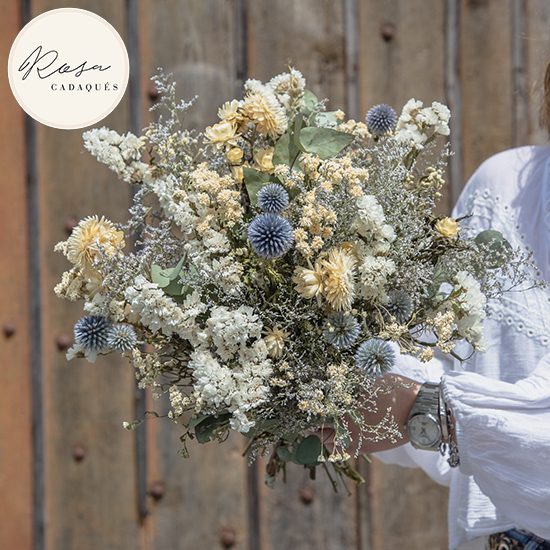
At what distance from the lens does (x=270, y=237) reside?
0.61 meters

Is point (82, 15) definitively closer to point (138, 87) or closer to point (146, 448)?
point (138, 87)

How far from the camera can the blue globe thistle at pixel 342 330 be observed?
0.64 meters

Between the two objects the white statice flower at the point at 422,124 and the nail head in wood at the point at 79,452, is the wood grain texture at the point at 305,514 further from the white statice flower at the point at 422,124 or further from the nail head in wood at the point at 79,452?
the white statice flower at the point at 422,124

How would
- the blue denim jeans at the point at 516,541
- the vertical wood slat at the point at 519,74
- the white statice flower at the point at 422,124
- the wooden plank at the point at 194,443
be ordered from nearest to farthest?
the white statice flower at the point at 422,124, the blue denim jeans at the point at 516,541, the wooden plank at the point at 194,443, the vertical wood slat at the point at 519,74

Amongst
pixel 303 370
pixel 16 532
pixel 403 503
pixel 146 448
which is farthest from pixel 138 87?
pixel 403 503

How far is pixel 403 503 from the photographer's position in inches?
62.3

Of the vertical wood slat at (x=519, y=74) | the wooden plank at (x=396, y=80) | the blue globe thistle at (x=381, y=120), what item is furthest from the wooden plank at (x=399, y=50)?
the blue globe thistle at (x=381, y=120)

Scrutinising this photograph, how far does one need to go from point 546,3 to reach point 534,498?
147cm

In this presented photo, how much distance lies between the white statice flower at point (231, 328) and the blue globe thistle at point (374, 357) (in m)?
0.13

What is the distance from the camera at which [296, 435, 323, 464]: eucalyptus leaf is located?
30.8 inches

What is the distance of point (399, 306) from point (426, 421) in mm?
245

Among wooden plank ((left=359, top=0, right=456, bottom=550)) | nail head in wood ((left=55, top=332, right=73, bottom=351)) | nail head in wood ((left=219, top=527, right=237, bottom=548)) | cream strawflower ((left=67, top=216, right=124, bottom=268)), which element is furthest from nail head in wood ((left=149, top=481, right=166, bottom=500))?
cream strawflower ((left=67, top=216, right=124, bottom=268))

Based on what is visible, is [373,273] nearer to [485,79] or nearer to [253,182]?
[253,182]

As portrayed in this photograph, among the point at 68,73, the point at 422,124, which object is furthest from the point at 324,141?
the point at 68,73
